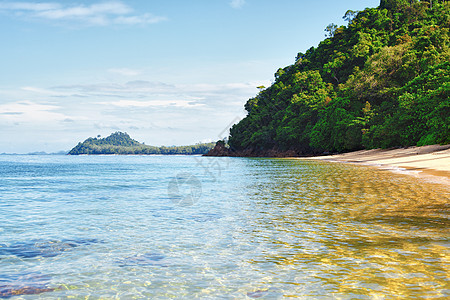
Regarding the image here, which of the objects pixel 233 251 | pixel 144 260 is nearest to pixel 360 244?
pixel 233 251

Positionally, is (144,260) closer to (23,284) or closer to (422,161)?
(23,284)

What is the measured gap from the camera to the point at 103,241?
9844mm

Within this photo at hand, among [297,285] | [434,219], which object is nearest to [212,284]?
[297,285]

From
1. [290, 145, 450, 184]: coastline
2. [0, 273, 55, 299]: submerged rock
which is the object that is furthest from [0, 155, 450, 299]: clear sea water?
[290, 145, 450, 184]: coastline

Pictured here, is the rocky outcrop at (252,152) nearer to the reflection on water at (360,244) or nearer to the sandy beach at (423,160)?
the sandy beach at (423,160)

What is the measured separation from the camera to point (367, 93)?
237ft

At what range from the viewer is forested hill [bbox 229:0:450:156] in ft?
172

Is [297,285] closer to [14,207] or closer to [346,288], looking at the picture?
[346,288]

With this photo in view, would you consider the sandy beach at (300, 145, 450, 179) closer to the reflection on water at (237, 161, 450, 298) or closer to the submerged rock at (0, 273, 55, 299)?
the reflection on water at (237, 161, 450, 298)

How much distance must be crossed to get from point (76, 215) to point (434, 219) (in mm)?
13383

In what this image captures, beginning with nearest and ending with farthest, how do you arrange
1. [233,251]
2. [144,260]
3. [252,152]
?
[144,260], [233,251], [252,152]

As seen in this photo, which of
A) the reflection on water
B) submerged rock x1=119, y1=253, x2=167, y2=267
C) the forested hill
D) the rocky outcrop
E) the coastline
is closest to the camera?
the reflection on water

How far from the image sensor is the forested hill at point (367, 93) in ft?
172

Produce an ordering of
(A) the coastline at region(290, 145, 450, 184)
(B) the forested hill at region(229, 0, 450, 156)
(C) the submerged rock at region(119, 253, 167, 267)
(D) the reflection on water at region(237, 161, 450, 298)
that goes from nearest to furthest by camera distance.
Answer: (D) the reflection on water at region(237, 161, 450, 298), (C) the submerged rock at region(119, 253, 167, 267), (A) the coastline at region(290, 145, 450, 184), (B) the forested hill at region(229, 0, 450, 156)
